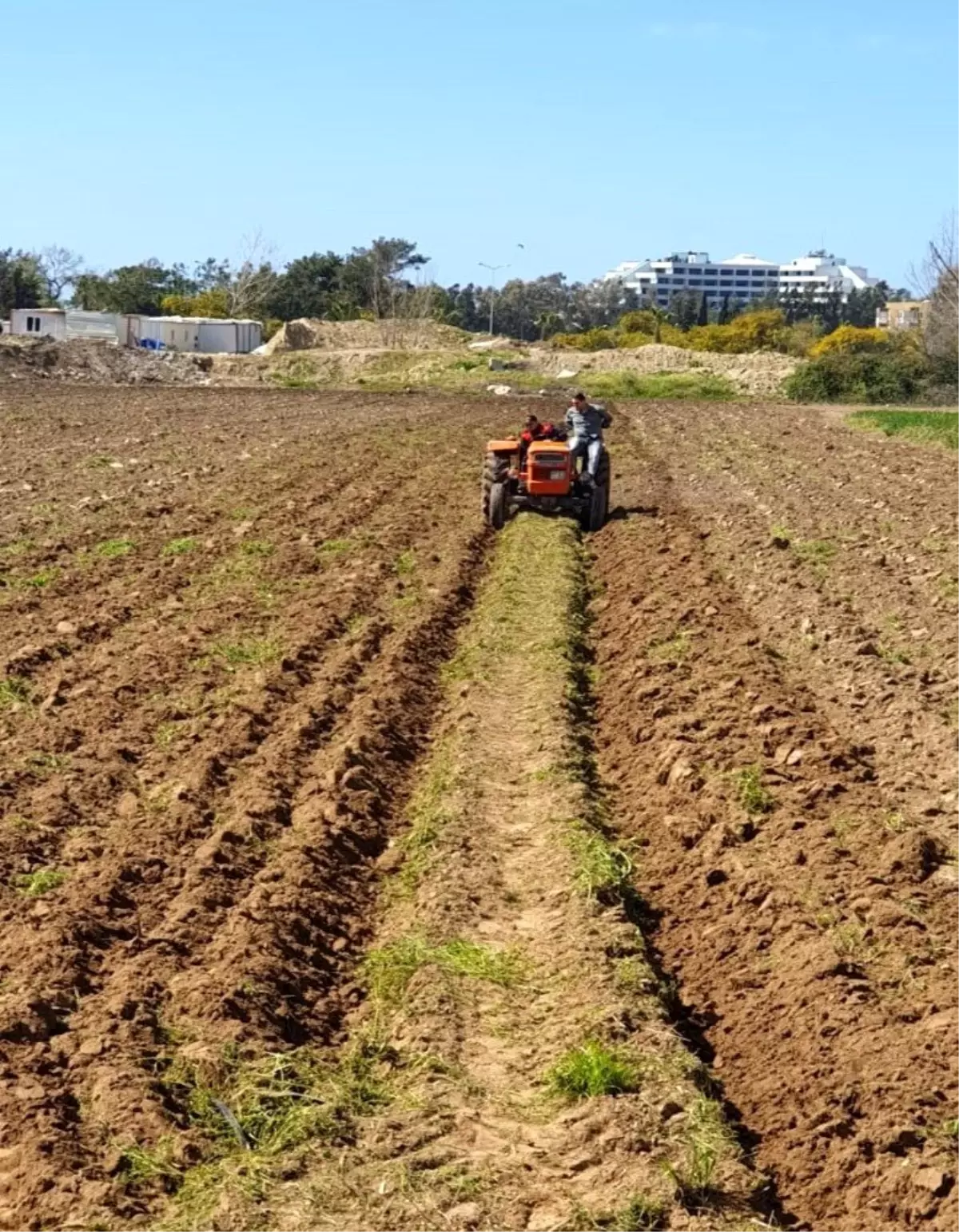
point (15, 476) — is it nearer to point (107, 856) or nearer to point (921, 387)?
point (107, 856)

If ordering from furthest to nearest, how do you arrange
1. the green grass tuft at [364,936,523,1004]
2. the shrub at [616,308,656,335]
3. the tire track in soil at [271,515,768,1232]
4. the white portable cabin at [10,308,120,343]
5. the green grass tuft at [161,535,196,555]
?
the shrub at [616,308,656,335], the white portable cabin at [10,308,120,343], the green grass tuft at [161,535,196,555], the green grass tuft at [364,936,523,1004], the tire track in soil at [271,515,768,1232]

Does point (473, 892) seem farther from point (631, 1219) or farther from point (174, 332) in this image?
point (174, 332)

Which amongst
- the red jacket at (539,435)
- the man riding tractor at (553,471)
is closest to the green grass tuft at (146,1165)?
the man riding tractor at (553,471)

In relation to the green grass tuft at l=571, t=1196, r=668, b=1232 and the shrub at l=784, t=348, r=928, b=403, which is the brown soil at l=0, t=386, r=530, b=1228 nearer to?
Answer: the green grass tuft at l=571, t=1196, r=668, b=1232

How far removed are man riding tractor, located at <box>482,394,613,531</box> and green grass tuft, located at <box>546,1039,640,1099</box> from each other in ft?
45.0

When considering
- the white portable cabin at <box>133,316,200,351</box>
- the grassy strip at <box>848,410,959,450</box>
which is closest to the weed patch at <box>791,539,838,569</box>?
the grassy strip at <box>848,410,959,450</box>

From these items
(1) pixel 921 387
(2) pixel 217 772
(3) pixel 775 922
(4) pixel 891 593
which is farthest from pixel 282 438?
(1) pixel 921 387

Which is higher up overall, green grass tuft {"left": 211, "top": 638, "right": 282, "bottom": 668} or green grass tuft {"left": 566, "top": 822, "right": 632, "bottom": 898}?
green grass tuft {"left": 211, "top": 638, "right": 282, "bottom": 668}

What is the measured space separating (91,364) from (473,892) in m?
60.1

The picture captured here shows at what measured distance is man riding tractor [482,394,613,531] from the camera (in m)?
20.2

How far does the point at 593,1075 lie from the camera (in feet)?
20.7

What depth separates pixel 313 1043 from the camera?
6.77 meters

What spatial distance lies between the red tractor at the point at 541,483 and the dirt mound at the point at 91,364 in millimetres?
41880

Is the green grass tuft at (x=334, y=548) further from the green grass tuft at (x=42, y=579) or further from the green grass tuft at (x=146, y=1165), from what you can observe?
the green grass tuft at (x=146, y=1165)
